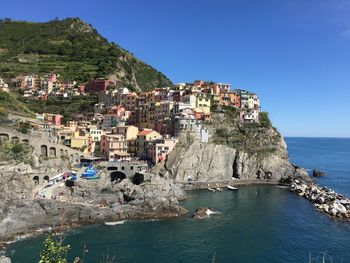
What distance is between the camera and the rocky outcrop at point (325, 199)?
5259 centimetres

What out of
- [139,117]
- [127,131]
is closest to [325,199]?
[127,131]

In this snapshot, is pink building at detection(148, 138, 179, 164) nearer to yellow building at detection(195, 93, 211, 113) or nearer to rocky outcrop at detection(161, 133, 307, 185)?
rocky outcrop at detection(161, 133, 307, 185)

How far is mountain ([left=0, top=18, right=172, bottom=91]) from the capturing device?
4555 inches

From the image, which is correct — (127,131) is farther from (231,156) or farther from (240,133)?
(240,133)

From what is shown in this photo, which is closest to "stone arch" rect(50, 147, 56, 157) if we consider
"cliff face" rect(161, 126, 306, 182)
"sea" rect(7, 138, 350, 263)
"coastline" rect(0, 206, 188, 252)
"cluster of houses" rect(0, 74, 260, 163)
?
"cluster of houses" rect(0, 74, 260, 163)

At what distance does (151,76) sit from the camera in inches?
5600

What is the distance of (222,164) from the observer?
7631 cm

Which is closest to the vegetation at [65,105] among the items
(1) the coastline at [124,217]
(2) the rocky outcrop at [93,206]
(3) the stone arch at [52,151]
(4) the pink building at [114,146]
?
(4) the pink building at [114,146]

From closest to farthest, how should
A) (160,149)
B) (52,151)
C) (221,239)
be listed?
(221,239), (52,151), (160,149)

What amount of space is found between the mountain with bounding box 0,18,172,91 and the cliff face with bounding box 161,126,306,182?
49.5 meters

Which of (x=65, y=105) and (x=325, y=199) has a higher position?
(x=65, y=105)

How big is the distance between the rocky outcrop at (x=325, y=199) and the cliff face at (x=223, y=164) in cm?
689

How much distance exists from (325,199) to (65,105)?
7000 centimetres

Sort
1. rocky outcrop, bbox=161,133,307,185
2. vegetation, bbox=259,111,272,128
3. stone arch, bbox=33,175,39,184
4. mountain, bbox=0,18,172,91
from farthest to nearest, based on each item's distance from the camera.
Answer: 1. mountain, bbox=0,18,172,91
2. vegetation, bbox=259,111,272,128
3. rocky outcrop, bbox=161,133,307,185
4. stone arch, bbox=33,175,39,184
